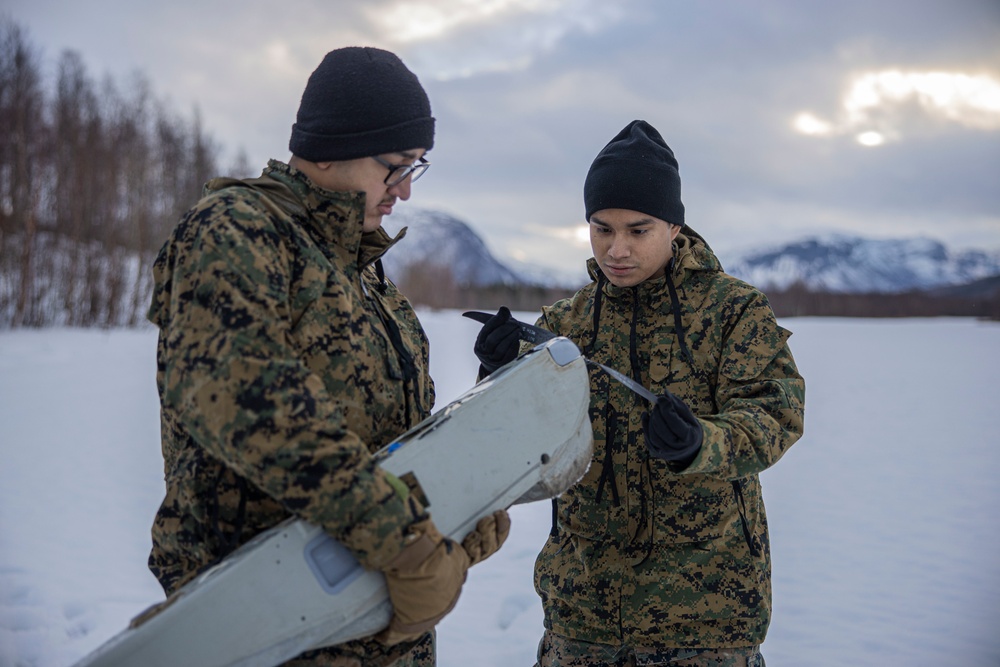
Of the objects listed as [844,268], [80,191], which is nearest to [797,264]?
[844,268]

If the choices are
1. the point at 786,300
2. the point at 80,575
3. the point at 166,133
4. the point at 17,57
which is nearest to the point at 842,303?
the point at 786,300

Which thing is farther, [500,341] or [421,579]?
[500,341]

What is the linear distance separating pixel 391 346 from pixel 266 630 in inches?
26.0

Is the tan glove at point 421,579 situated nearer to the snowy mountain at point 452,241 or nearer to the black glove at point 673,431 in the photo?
the black glove at point 673,431

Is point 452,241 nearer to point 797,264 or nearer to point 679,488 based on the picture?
point 797,264

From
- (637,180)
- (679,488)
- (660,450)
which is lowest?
(679,488)

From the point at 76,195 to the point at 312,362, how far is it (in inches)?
932

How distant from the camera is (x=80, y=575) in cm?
410

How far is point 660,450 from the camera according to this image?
1.85 m

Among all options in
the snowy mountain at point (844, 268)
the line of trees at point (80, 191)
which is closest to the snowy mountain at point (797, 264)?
the snowy mountain at point (844, 268)

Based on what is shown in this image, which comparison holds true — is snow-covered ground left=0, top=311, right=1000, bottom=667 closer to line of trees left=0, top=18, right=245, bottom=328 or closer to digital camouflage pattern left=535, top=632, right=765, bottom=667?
digital camouflage pattern left=535, top=632, right=765, bottom=667

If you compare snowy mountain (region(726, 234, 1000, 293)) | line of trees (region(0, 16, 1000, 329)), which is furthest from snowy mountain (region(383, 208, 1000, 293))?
line of trees (region(0, 16, 1000, 329))

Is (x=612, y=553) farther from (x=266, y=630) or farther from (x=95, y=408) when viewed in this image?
(x=95, y=408)

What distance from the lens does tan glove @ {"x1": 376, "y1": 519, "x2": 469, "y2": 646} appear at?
1323mm
